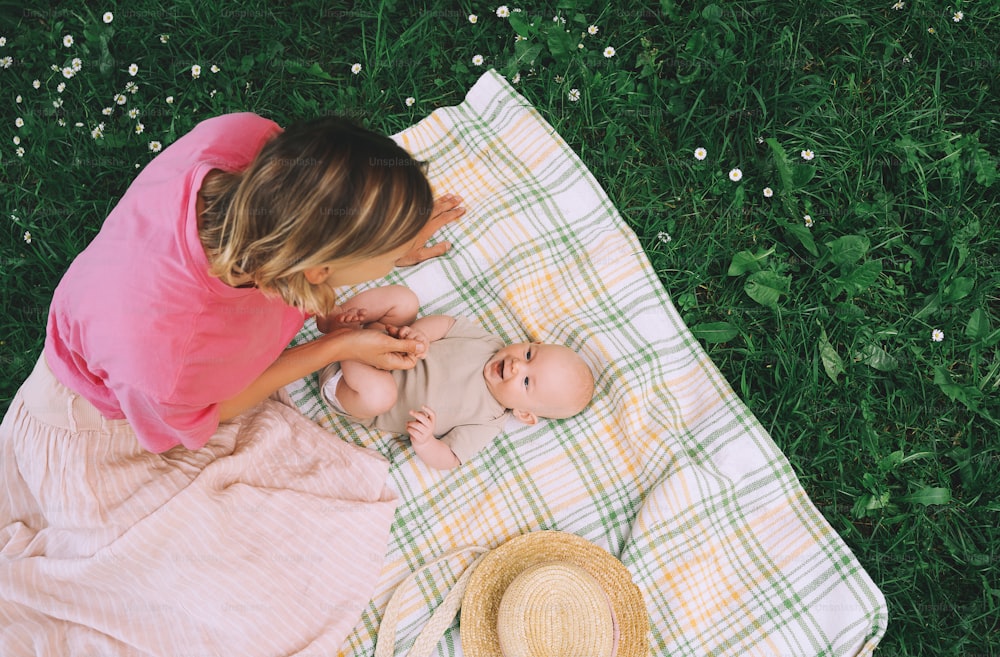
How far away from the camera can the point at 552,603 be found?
7.05ft

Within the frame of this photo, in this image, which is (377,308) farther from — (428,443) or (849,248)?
(849,248)

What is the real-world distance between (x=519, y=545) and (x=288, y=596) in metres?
0.79

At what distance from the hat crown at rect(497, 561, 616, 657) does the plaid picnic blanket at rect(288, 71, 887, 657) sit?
0.34 metres

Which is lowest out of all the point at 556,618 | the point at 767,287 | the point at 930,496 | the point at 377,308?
the point at 930,496

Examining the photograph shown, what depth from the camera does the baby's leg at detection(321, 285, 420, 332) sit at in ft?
8.64

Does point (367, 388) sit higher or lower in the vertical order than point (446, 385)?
higher

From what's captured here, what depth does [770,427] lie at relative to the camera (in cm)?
269

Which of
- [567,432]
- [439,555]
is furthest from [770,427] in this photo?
[439,555]

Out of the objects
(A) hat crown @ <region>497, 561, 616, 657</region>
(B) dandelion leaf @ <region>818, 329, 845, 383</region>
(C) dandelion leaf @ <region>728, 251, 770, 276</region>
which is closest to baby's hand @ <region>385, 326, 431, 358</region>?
(A) hat crown @ <region>497, 561, 616, 657</region>

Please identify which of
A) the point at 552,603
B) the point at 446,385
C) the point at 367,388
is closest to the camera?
the point at 552,603

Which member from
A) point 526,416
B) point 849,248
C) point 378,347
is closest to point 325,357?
point 378,347

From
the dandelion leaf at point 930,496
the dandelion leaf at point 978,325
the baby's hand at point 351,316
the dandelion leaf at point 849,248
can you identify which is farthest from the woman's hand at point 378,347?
A: the dandelion leaf at point 978,325

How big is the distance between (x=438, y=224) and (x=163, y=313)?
137 cm

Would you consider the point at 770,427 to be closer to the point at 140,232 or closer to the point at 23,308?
the point at 140,232
